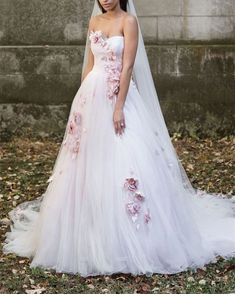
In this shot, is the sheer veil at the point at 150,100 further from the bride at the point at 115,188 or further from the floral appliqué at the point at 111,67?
the floral appliqué at the point at 111,67

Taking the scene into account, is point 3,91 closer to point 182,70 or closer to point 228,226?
Answer: point 182,70

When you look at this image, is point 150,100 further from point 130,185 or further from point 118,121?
point 130,185

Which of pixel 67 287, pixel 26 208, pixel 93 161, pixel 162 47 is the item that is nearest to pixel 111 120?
pixel 93 161

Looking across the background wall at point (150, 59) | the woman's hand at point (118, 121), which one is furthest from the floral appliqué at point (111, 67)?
the background wall at point (150, 59)

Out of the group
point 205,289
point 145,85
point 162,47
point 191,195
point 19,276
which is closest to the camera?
point 205,289

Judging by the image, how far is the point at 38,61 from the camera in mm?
8117

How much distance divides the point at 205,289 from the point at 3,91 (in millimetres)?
5114

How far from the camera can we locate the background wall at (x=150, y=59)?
7887mm

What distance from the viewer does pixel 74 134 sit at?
4383mm

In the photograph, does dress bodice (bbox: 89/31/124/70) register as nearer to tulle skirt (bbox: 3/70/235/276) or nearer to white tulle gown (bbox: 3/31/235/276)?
white tulle gown (bbox: 3/31/235/276)

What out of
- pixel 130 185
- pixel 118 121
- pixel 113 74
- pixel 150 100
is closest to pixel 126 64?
pixel 113 74

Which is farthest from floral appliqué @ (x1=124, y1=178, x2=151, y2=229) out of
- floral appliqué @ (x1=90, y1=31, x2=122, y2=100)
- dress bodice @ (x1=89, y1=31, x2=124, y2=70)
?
dress bodice @ (x1=89, y1=31, x2=124, y2=70)

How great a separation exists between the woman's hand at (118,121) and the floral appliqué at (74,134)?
299mm

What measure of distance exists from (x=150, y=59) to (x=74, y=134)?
12.5ft
